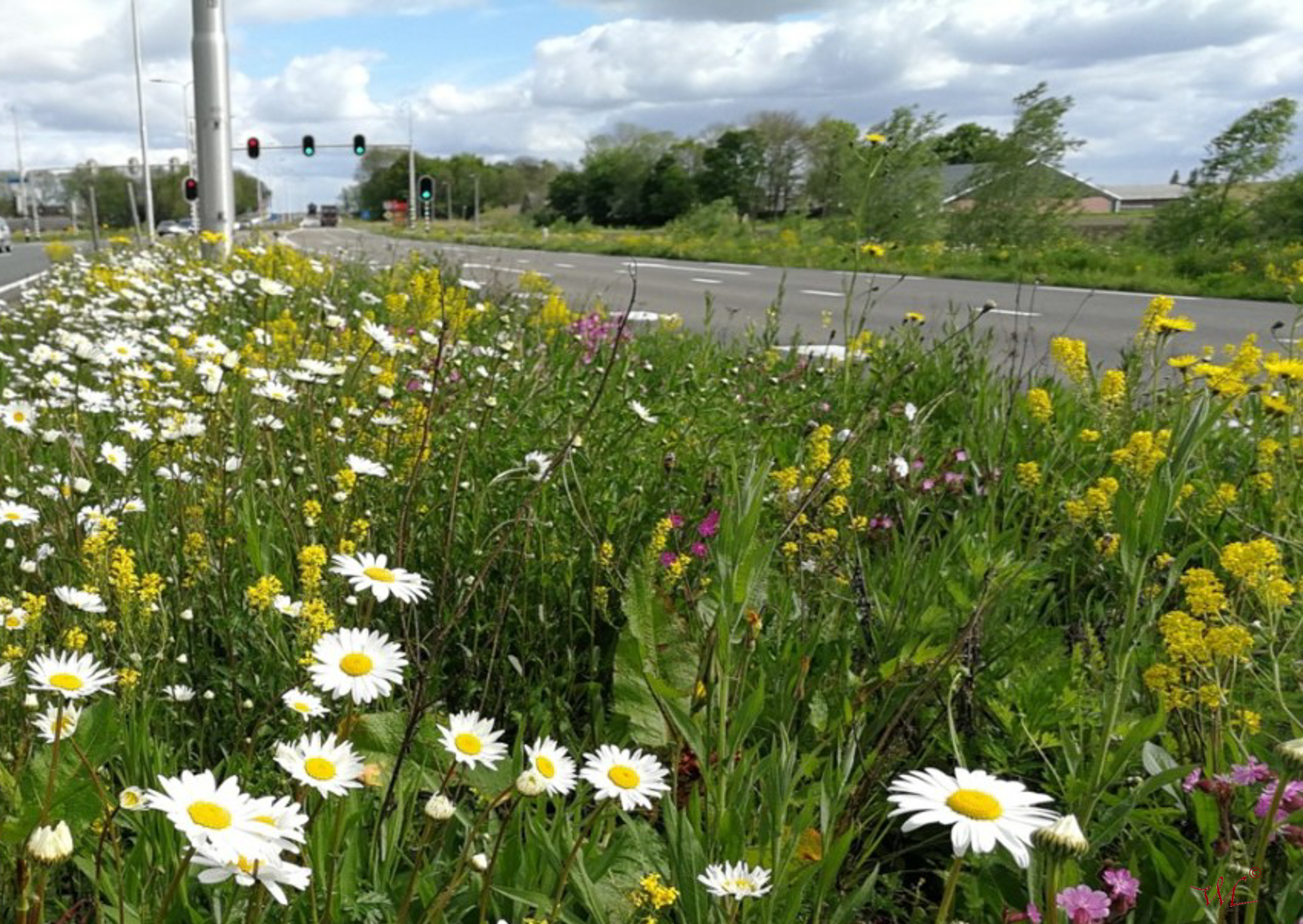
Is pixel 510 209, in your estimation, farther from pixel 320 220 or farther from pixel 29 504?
pixel 29 504

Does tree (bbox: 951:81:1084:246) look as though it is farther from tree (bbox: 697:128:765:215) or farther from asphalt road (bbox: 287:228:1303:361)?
tree (bbox: 697:128:765:215)

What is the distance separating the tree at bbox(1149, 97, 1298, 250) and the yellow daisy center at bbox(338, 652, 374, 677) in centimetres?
2193

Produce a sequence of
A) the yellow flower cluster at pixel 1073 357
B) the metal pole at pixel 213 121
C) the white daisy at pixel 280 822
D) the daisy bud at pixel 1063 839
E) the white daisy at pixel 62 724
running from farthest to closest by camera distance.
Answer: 1. the metal pole at pixel 213 121
2. the yellow flower cluster at pixel 1073 357
3. the white daisy at pixel 62 724
4. the white daisy at pixel 280 822
5. the daisy bud at pixel 1063 839

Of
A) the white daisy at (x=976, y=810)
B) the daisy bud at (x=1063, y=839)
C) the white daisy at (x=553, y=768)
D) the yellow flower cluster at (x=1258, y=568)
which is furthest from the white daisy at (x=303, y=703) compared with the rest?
the yellow flower cluster at (x=1258, y=568)

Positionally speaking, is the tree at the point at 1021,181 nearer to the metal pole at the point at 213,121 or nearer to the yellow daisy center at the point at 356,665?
the metal pole at the point at 213,121

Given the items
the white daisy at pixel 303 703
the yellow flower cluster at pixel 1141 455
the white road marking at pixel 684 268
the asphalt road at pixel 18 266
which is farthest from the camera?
the white road marking at pixel 684 268

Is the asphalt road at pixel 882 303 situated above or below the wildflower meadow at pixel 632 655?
below

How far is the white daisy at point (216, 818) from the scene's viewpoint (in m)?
0.78

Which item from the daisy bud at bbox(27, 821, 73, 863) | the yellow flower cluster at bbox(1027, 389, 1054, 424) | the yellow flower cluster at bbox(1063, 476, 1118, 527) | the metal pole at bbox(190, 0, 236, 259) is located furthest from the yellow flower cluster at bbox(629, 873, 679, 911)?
the metal pole at bbox(190, 0, 236, 259)

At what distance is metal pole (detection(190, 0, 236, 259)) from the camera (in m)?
10.4

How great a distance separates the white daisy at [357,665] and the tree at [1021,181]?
18.0m

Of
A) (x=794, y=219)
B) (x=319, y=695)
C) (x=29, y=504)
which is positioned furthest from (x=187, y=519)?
(x=794, y=219)

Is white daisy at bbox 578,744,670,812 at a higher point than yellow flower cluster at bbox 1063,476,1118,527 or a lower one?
lower

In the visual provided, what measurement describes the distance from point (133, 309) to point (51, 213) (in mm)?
135577
